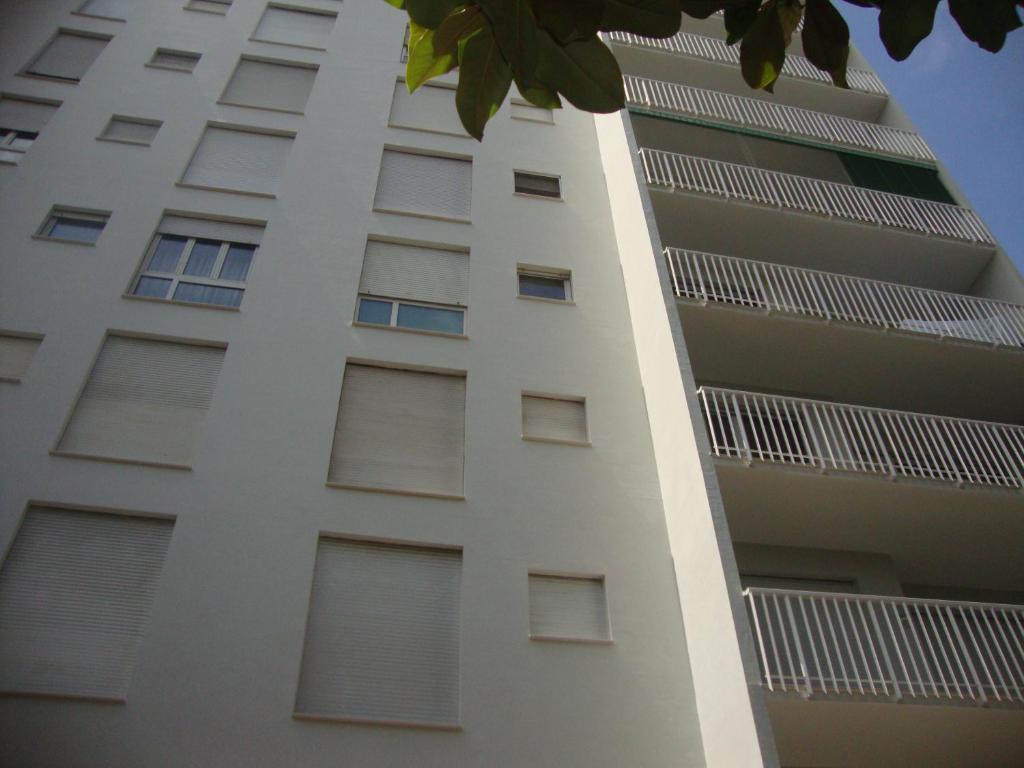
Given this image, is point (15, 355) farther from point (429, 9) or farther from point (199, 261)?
point (429, 9)

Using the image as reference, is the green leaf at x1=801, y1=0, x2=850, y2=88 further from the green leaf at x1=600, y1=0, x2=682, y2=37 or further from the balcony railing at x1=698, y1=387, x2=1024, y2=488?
the balcony railing at x1=698, y1=387, x2=1024, y2=488

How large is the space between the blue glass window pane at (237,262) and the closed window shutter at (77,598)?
3862mm

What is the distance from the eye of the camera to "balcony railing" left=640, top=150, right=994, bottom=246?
12.1 m

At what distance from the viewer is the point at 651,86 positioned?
45.0 feet

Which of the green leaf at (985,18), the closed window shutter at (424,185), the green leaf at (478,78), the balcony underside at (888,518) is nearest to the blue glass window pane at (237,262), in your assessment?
the closed window shutter at (424,185)

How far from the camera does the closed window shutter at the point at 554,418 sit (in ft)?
31.1

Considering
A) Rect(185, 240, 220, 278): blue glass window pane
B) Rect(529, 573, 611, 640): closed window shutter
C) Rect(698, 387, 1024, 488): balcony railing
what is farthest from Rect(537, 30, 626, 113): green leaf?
Rect(185, 240, 220, 278): blue glass window pane

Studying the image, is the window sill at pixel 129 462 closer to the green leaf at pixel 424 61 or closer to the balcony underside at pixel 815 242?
the green leaf at pixel 424 61

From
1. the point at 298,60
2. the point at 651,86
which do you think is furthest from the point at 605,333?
the point at 298,60

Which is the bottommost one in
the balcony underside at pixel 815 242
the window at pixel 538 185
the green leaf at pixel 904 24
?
the green leaf at pixel 904 24

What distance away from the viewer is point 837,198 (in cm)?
1268

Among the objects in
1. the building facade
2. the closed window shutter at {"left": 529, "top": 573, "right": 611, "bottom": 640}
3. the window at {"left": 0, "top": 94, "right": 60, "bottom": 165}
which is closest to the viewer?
the building facade

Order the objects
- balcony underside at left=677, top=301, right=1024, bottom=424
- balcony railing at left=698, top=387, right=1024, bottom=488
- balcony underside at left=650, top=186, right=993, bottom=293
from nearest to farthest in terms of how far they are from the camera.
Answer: balcony railing at left=698, top=387, right=1024, bottom=488, balcony underside at left=677, top=301, right=1024, bottom=424, balcony underside at left=650, top=186, right=993, bottom=293

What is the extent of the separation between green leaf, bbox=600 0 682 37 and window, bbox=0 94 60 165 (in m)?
12.4
